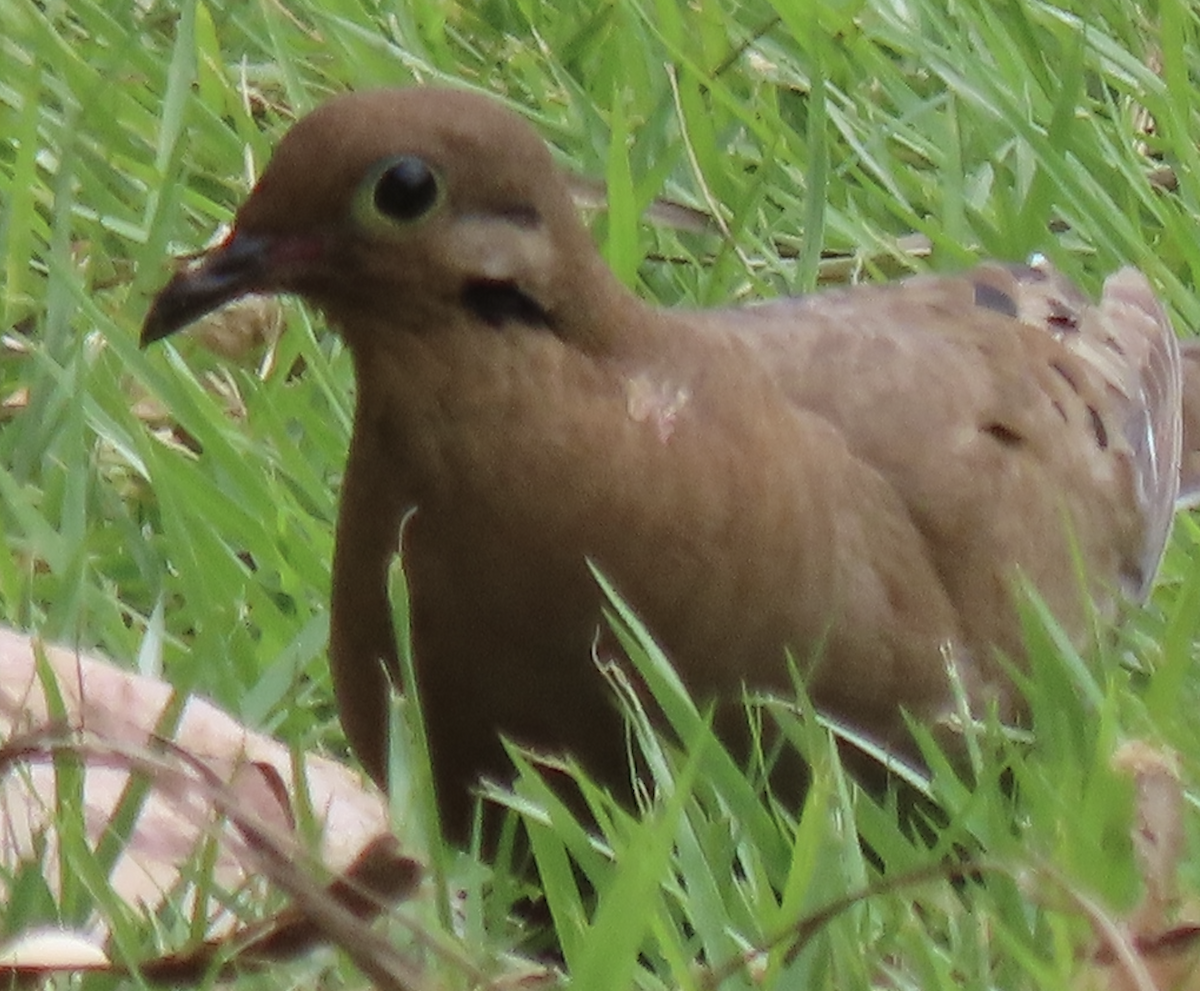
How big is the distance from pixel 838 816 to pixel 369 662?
523mm

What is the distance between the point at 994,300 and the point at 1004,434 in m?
0.42

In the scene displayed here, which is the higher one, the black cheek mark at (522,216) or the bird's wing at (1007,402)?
the black cheek mark at (522,216)

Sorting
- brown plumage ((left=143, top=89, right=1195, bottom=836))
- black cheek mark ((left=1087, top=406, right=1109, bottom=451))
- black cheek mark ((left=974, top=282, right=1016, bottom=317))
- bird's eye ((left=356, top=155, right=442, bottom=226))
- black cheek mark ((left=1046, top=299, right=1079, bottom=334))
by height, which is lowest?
black cheek mark ((left=1087, top=406, right=1109, bottom=451))

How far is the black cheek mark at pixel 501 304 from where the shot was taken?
2.71 metres

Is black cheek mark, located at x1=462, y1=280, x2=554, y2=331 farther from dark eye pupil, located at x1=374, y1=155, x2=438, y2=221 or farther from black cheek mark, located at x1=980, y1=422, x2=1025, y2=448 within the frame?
black cheek mark, located at x1=980, y1=422, x2=1025, y2=448

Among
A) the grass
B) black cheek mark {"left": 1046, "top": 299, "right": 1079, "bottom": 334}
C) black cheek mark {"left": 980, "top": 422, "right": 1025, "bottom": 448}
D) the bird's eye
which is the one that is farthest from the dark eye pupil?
black cheek mark {"left": 1046, "top": 299, "right": 1079, "bottom": 334}

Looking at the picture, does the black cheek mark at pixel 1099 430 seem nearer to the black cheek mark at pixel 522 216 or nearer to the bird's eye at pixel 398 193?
the black cheek mark at pixel 522 216

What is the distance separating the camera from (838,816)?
266cm

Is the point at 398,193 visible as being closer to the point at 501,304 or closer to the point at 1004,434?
the point at 501,304

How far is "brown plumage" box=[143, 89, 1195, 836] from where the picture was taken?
2701 millimetres

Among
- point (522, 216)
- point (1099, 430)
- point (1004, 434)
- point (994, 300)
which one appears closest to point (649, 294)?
point (994, 300)

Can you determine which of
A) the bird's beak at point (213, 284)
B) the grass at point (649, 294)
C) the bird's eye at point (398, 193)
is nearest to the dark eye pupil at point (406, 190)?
the bird's eye at point (398, 193)

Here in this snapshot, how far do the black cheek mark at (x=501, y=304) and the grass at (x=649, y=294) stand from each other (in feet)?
1.27

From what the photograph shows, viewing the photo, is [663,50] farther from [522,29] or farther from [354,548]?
[354,548]
